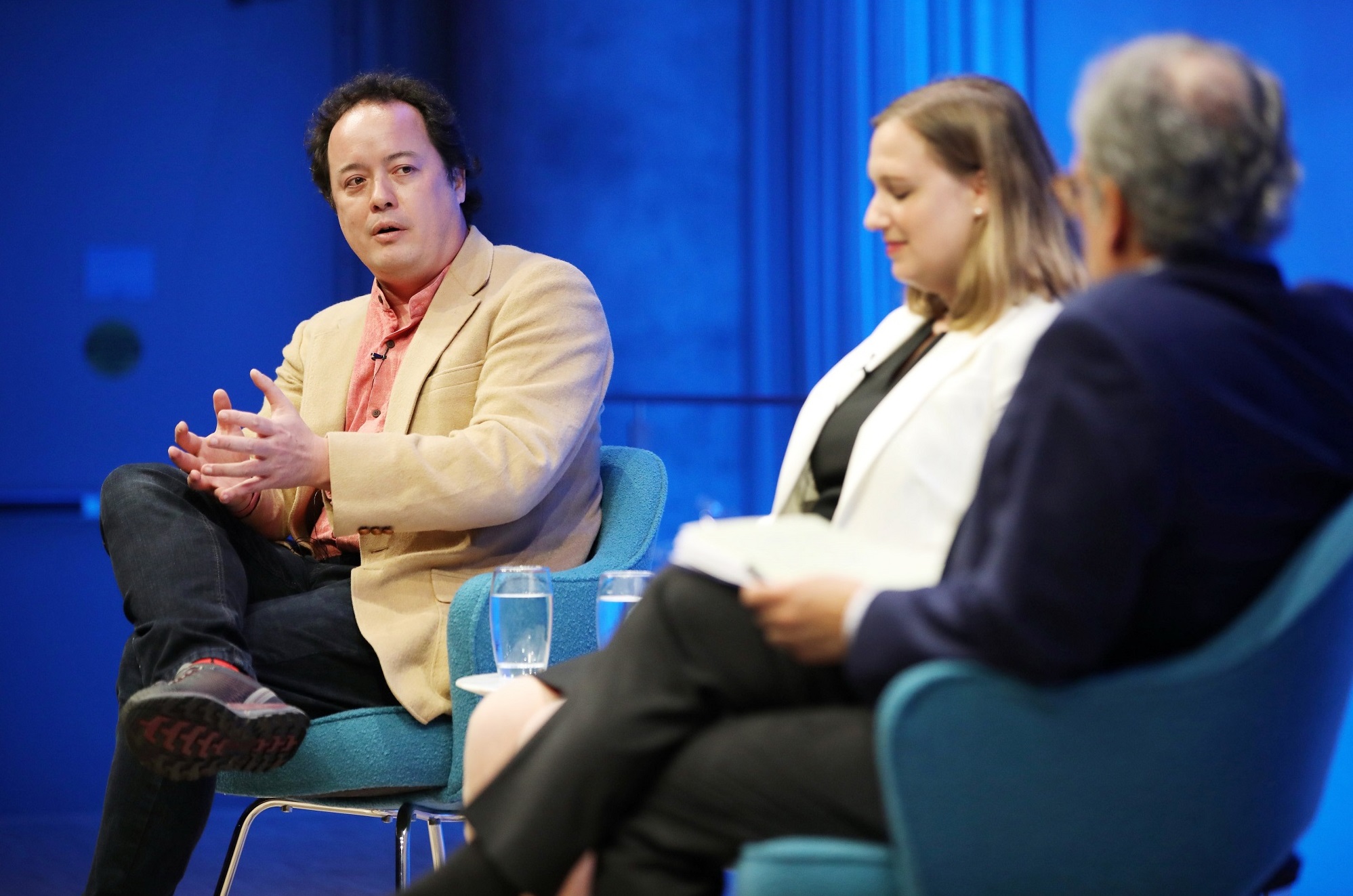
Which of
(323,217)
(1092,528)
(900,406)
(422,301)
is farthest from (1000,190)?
(323,217)

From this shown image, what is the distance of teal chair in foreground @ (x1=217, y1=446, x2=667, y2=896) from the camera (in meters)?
2.00

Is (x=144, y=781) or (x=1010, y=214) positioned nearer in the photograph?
(x=1010, y=214)

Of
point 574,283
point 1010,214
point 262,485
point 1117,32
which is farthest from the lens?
point 1117,32

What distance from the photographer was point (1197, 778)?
1.14 metres

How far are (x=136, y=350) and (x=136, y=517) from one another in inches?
92.7

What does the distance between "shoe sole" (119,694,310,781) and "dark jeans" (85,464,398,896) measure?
13 cm

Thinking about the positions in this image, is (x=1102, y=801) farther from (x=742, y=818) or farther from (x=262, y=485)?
(x=262, y=485)

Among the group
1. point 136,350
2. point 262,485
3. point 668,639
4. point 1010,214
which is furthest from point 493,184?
point 668,639

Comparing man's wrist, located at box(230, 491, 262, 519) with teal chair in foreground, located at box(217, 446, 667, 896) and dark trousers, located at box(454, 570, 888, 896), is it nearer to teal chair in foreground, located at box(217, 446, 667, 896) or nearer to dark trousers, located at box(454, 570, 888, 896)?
teal chair in foreground, located at box(217, 446, 667, 896)

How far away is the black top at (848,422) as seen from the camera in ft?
6.18

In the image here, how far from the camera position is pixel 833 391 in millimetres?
1966

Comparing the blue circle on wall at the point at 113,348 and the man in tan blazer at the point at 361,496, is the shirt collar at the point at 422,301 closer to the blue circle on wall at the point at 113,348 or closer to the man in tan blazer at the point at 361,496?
the man in tan blazer at the point at 361,496

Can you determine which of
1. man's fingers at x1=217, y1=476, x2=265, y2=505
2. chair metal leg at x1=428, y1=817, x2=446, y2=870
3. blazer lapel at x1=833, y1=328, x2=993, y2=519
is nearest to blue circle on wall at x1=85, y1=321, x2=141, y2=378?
man's fingers at x1=217, y1=476, x2=265, y2=505

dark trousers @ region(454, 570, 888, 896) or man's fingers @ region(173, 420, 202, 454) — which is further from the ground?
man's fingers @ region(173, 420, 202, 454)
